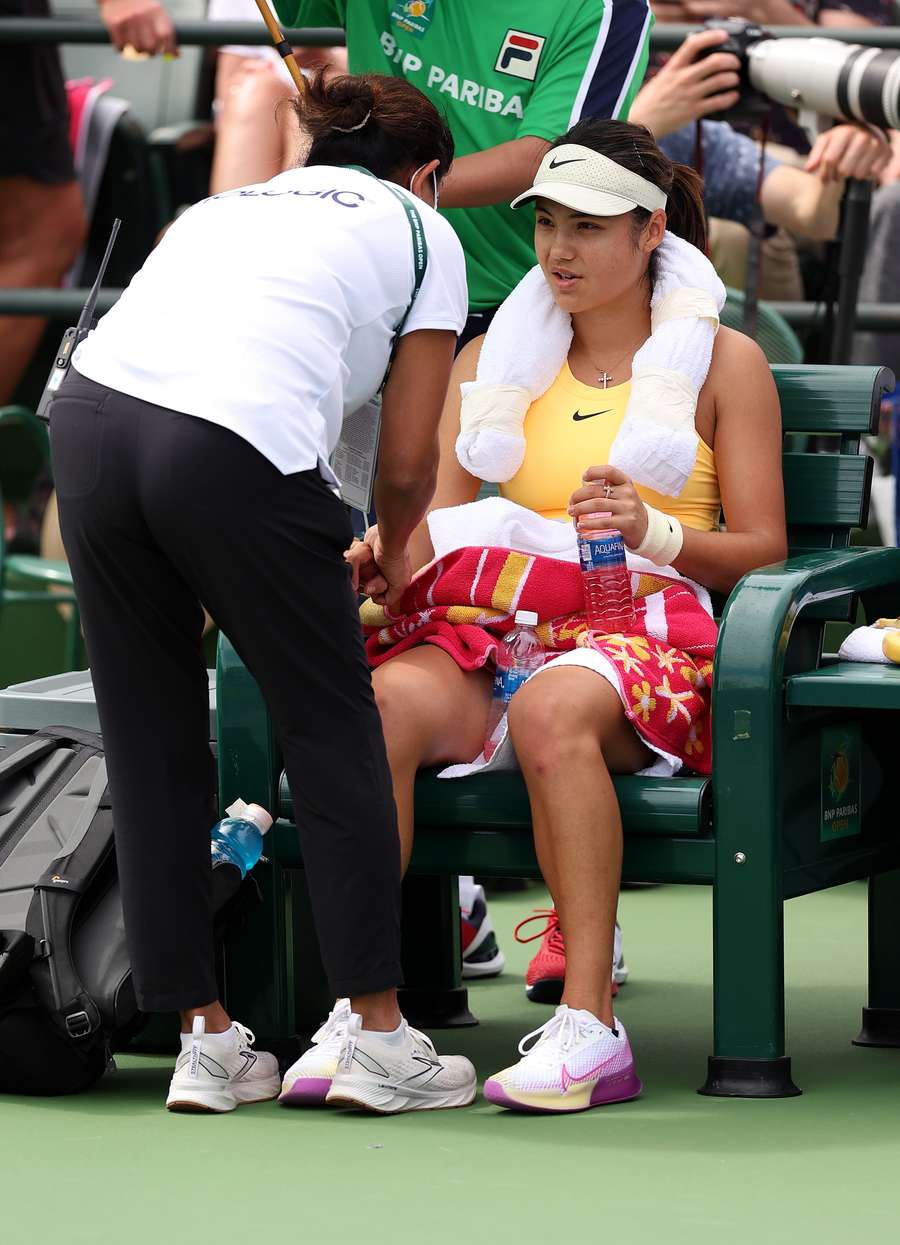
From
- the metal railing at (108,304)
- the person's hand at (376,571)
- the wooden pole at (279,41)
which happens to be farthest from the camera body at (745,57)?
the person's hand at (376,571)

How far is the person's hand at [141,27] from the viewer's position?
17.3ft

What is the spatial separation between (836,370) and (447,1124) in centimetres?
149

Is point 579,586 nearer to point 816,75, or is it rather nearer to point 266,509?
point 266,509

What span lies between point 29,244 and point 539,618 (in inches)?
117

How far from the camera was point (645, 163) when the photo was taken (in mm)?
3590

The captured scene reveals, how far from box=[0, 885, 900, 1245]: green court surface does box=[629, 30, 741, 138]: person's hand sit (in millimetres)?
2267

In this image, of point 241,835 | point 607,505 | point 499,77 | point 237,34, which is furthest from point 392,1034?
point 237,34

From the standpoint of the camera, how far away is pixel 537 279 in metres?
3.76

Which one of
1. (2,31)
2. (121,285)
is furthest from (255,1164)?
(121,285)

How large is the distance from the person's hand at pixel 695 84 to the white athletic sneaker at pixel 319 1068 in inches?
101

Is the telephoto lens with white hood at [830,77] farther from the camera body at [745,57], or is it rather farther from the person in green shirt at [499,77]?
the person in green shirt at [499,77]

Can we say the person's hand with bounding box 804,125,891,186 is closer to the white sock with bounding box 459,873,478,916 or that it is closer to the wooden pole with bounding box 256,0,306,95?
the wooden pole with bounding box 256,0,306,95

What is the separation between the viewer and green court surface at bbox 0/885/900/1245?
256 centimetres

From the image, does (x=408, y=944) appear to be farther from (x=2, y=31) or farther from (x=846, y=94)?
(x=2, y=31)
